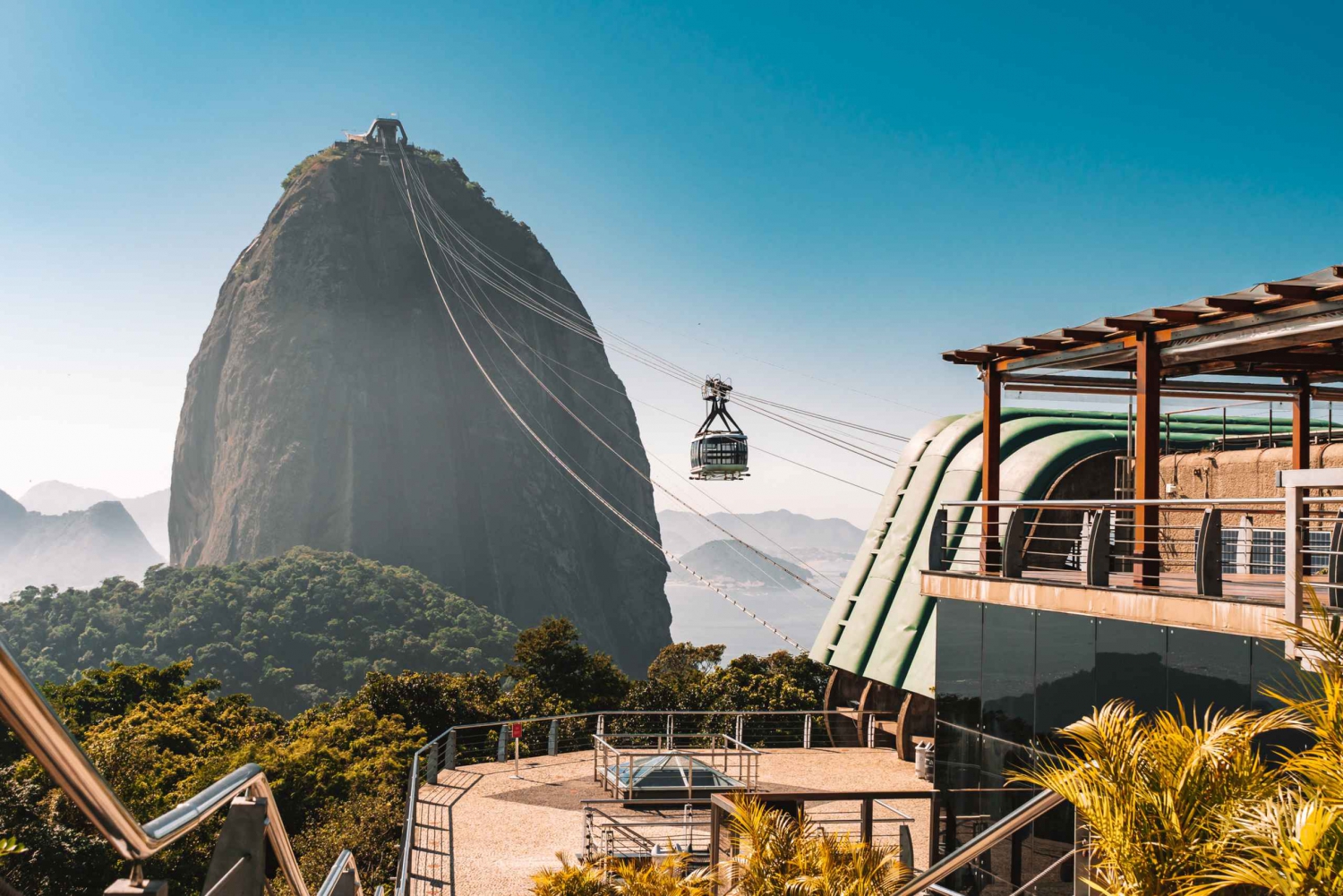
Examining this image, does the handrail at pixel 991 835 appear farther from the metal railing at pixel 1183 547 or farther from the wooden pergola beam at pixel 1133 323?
the wooden pergola beam at pixel 1133 323

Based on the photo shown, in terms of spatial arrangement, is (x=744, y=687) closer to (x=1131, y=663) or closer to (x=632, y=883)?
(x=1131, y=663)

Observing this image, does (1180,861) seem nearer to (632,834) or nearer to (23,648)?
(632,834)

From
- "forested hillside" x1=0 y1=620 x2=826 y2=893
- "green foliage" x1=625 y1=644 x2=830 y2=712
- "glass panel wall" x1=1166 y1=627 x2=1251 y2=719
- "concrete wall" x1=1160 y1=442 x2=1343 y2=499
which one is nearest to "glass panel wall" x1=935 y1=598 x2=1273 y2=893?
"glass panel wall" x1=1166 y1=627 x2=1251 y2=719

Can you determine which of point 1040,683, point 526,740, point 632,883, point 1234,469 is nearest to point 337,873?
point 632,883

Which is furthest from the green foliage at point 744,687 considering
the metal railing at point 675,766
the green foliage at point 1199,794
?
the green foliage at point 1199,794

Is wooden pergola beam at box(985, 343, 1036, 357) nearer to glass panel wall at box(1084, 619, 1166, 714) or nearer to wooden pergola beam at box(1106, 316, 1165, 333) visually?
wooden pergola beam at box(1106, 316, 1165, 333)

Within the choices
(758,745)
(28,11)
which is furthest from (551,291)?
(758,745)
